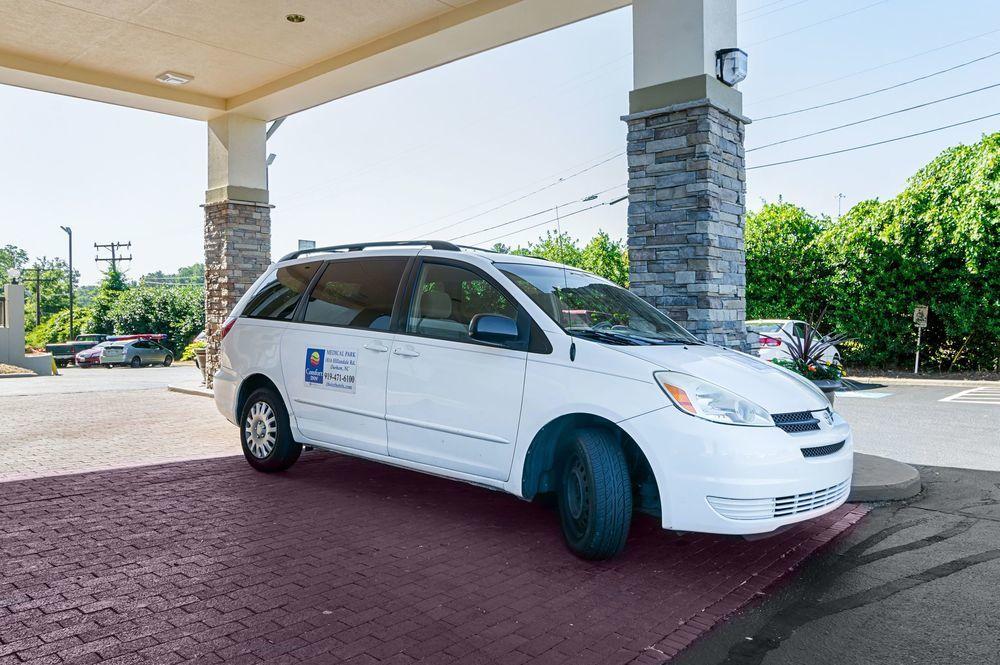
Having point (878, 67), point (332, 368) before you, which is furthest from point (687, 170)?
point (878, 67)

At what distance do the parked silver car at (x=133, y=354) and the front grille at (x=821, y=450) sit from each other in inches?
1678

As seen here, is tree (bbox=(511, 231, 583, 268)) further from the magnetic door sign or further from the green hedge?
the magnetic door sign

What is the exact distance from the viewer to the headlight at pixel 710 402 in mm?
4031

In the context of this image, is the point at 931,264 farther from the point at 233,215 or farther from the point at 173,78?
the point at 173,78

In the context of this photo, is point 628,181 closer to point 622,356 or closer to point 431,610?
point 622,356

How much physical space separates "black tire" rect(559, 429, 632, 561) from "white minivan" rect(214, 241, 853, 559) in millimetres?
10

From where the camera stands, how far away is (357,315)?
5738 mm

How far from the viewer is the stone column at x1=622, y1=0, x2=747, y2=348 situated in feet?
23.3

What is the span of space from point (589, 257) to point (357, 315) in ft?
112

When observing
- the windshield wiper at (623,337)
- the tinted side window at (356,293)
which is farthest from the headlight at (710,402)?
the tinted side window at (356,293)

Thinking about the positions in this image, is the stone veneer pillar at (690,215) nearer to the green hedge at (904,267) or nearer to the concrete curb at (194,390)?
the concrete curb at (194,390)

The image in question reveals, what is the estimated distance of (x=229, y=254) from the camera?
44.3 ft

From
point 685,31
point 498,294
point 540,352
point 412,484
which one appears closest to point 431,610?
point 540,352

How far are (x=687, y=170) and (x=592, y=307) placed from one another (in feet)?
9.23
